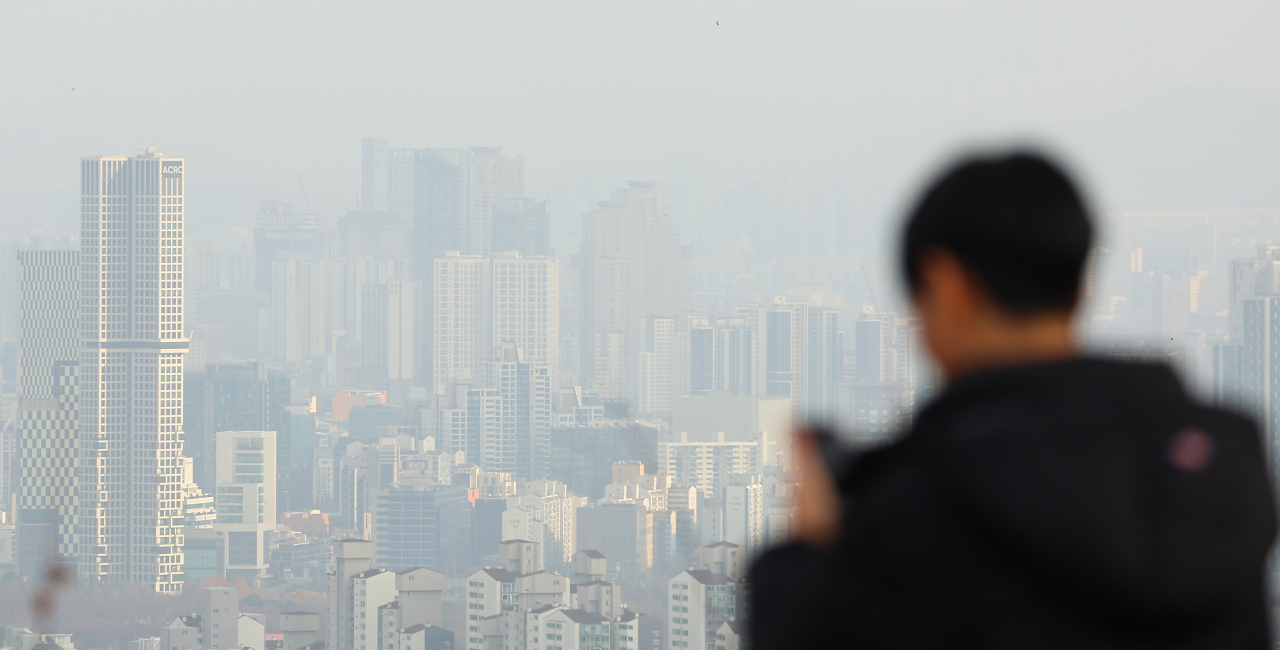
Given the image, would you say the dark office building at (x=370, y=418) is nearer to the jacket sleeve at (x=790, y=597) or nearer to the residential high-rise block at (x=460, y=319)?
the residential high-rise block at (x=460, y=319)

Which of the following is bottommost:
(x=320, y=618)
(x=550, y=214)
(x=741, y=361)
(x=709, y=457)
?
(x=320, y=618)

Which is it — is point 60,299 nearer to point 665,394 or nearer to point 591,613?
point 665,394

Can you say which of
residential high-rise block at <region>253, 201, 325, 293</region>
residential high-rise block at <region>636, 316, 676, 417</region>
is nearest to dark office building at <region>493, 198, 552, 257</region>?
residential high-rise block at <region>253, 201, 325, 293</region>

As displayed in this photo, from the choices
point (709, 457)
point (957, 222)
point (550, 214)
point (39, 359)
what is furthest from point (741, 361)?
point (957, 222)

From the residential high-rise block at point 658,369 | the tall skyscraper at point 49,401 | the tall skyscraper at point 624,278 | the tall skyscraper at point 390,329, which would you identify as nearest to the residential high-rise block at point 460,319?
the tall skyscraper at point 390,329

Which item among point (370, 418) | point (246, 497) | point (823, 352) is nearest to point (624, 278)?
point (370, 418)

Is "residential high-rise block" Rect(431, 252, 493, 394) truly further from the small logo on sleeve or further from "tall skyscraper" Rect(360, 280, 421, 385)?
the small logo on sleeve

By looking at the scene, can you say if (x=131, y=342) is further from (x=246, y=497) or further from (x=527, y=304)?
(x=527, y=304)
